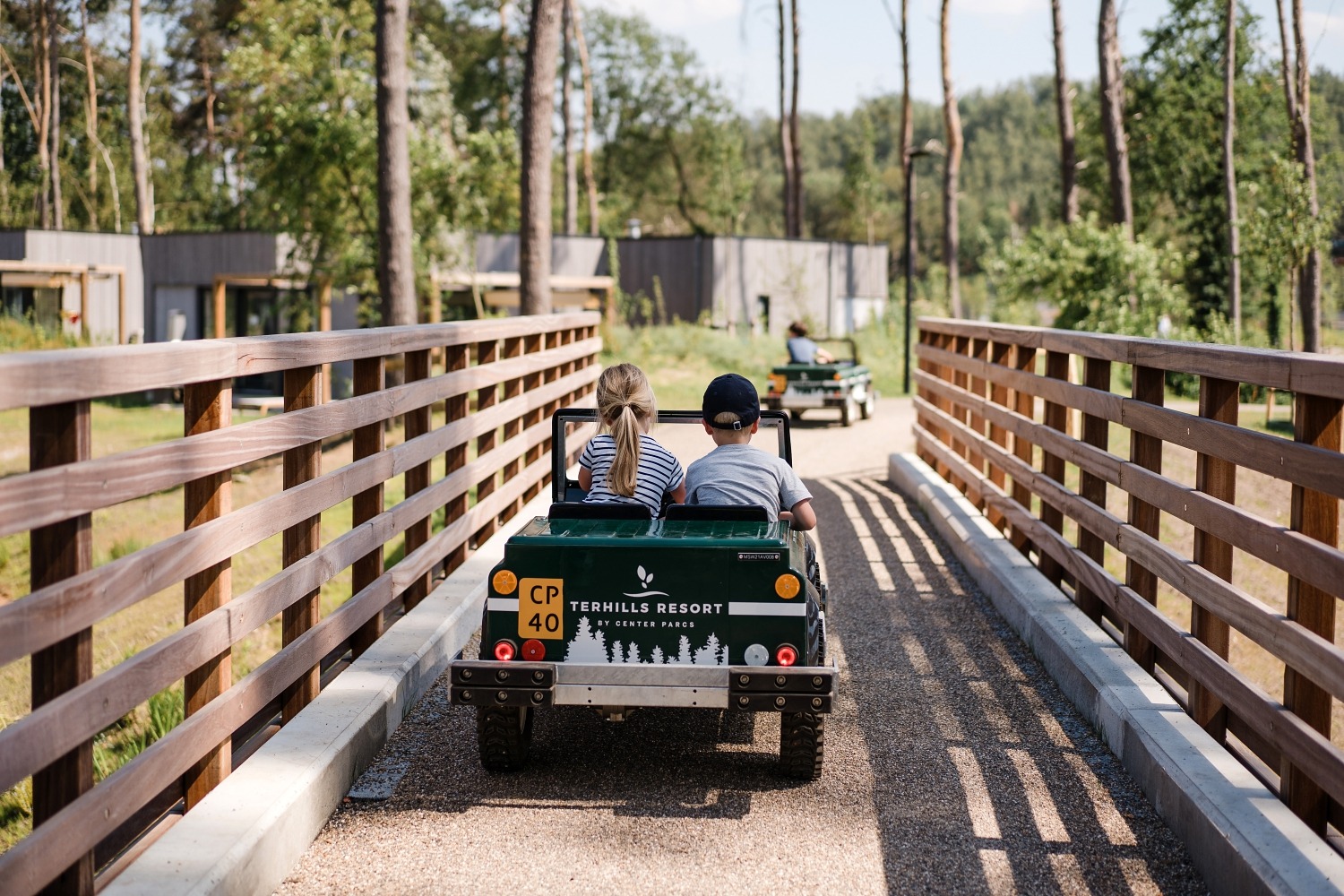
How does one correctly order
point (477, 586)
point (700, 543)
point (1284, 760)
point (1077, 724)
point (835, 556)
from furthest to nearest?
point (835, 556)
point (477, 586)
point (1077, 724)
point (700, 543)
point (1284, 760)

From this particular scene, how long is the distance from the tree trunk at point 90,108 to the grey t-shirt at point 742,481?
6076 centimetres

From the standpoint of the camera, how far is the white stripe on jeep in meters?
4.68

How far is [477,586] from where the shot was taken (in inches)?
290

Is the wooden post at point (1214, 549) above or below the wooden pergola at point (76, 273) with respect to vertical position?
below

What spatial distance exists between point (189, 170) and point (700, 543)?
6834cm

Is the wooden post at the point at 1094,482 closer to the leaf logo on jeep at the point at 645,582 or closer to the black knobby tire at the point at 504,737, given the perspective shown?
the leaf logo on jeep at the point at 645,582

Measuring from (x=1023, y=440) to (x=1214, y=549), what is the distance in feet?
11.8

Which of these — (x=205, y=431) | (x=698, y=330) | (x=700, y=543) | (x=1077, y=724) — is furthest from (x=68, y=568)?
(x=698, y=330)

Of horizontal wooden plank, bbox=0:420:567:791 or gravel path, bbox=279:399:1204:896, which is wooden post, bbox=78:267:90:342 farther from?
gravel path, bbox=279:399:1204:896

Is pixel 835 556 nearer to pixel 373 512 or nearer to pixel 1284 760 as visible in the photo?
pixel 373 512

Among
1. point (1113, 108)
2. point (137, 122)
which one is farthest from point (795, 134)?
point (137, 122)

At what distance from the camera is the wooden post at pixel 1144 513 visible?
5.76m

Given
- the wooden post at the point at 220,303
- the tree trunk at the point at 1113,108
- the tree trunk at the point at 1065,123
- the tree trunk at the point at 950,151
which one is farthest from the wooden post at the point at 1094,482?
the tree trunk at the point at 950,151

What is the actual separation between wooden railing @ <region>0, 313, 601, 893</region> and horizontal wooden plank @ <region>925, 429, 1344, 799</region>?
299 cm
